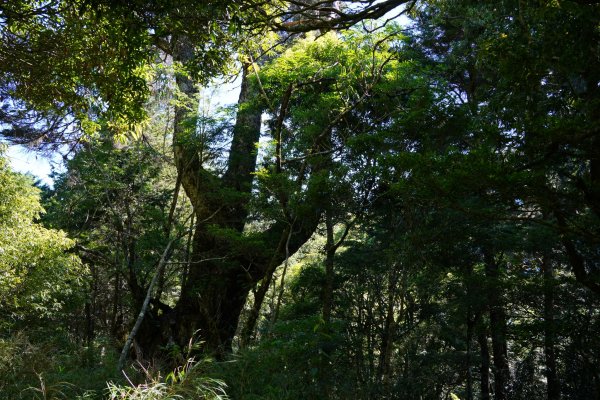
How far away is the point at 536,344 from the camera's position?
8172mm

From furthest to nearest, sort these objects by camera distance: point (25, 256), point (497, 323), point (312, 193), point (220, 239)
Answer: point (220, 239) → point (25, 256) → point (497, 323) → point (312, 193)

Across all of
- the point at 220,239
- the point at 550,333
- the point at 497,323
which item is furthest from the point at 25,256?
the point at 550,333

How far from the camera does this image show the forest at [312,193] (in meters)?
4.17

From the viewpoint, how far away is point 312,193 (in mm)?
7258

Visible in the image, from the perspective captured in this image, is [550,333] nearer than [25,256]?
Yes

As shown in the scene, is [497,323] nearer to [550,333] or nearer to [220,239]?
[550,333]

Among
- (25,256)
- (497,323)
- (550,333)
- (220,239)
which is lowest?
(550,333)

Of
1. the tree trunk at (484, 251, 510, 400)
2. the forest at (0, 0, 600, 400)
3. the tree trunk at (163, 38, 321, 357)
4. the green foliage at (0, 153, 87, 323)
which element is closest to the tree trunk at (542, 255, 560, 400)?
the forest at (0, 0, 600, 400)

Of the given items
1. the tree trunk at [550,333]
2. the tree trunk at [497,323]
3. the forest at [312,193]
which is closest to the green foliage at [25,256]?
the forest at [312,193]

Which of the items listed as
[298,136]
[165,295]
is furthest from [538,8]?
[165,295]

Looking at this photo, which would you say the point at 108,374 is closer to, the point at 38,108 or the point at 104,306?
the point at 38,108

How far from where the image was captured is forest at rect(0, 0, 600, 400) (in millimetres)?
4172

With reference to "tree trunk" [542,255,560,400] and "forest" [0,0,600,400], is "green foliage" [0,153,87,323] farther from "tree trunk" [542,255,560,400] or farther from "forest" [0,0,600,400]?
"tree trunk" [542,255,560,400]

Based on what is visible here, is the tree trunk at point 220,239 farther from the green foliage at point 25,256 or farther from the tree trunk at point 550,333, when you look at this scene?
the tree trunk at point 550,333
